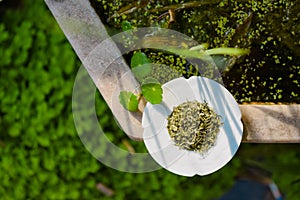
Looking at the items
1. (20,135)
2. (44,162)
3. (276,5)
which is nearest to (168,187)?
(44,162)

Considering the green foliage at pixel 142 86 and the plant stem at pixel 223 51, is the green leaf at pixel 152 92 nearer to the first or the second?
the green foliage at pixel 142 86

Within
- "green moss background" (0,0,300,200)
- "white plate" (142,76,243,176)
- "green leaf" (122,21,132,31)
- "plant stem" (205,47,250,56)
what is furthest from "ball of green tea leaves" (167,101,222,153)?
"green moss background" (0,0,300,200)

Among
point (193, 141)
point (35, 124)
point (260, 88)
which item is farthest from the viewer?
point (35, 124)

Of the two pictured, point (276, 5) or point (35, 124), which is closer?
point (276, 5)

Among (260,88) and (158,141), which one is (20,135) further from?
(260,88)

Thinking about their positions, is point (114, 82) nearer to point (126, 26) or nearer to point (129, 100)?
point (129, 100)

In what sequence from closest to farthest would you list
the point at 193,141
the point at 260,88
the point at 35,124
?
the point at 193,141, the point at 260,88, the point at 35,124
